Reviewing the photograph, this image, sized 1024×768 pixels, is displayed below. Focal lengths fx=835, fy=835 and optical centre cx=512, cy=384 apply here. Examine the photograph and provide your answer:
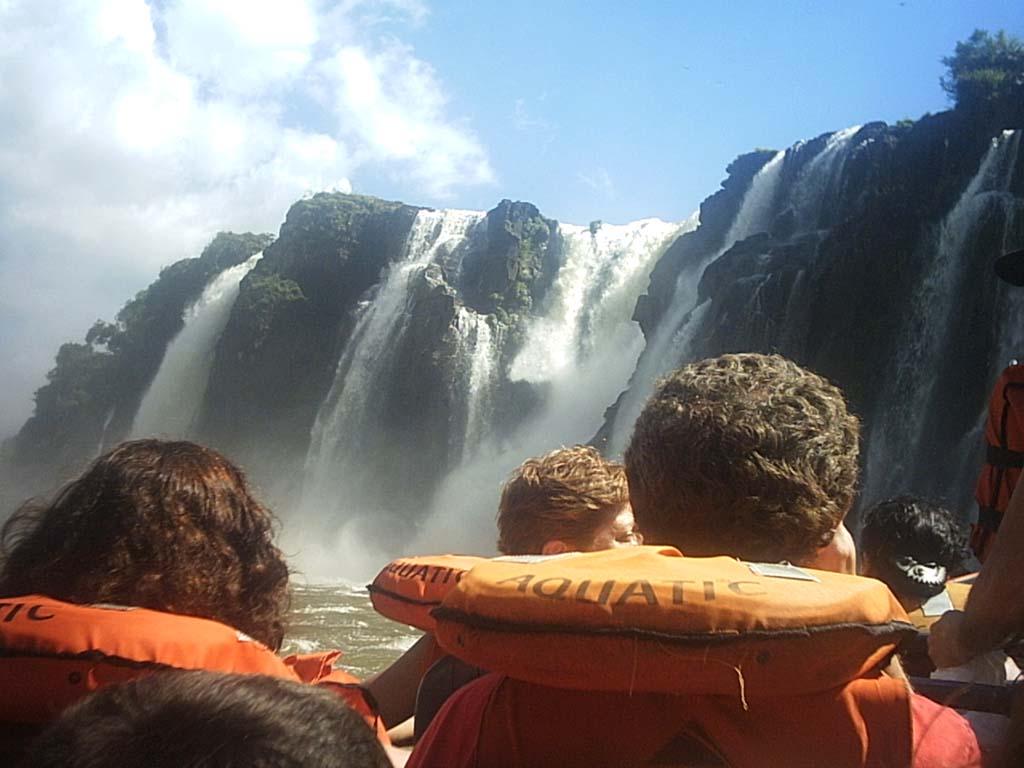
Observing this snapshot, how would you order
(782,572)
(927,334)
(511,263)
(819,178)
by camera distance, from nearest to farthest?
(782,572)
(927,334)
(819,178)
(511,263)

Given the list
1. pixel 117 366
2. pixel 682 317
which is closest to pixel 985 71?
pixel 682 317

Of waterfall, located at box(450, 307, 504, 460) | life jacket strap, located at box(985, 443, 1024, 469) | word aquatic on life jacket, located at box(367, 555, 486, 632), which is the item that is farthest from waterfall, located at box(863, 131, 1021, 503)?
waterfall, located at box(450, 307, 504, 460)

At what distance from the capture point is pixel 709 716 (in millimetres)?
1062

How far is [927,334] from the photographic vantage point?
16781 mm

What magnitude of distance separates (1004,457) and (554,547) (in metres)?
1.35

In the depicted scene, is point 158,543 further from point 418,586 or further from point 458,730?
point 458,730

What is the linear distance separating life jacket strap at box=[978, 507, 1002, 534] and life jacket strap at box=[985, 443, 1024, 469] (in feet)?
0.47

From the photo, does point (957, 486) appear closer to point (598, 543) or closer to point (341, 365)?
point (598, 543)

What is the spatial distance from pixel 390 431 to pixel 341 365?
13.1 ft

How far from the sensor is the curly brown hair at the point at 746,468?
1.40 m

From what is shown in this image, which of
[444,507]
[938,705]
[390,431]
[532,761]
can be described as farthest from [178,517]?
[390,431]

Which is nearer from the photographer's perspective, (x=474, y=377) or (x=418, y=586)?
(x=418, y=586)

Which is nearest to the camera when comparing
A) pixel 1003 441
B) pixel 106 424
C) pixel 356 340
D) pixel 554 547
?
pixel 554 547

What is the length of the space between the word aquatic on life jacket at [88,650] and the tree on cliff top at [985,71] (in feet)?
72.0
